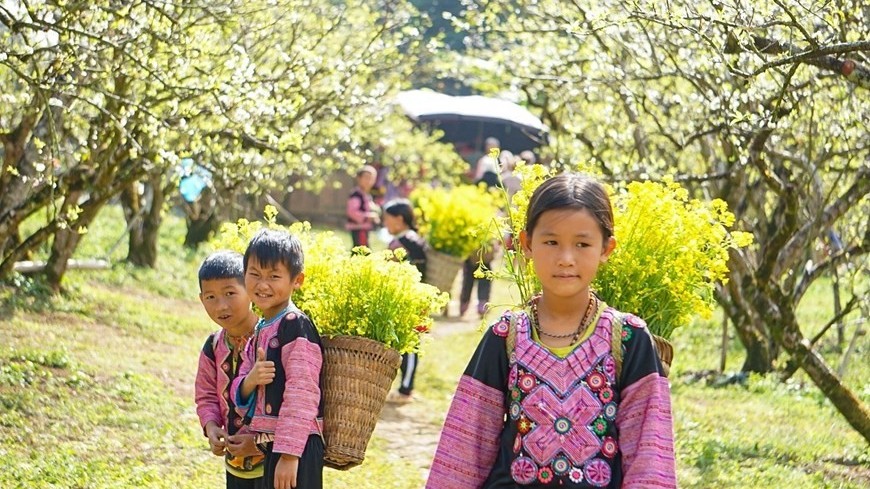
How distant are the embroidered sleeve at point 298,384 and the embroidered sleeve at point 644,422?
1.47 m

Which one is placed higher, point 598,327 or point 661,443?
point 598,327

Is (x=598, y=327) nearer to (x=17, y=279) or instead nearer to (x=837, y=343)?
(x=17, y=279)

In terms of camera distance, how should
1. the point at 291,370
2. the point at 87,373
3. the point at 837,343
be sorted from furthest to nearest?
the point at 837,343, the point at 87,373, the point at 291,370

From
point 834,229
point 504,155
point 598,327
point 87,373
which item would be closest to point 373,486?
point 87,373

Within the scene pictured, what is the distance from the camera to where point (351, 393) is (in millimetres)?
5125

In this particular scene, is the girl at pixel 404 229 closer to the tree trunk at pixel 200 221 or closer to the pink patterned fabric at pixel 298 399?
the pink patterned fabric at pixel 298 399

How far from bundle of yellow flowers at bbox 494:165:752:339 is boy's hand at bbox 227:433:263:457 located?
4.10ft

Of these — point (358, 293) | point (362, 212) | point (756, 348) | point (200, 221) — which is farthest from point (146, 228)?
point (358, 293)

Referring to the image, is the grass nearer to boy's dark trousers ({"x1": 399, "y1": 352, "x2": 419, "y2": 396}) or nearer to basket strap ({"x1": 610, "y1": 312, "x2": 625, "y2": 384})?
boy's dark trousers ({"x1": 399, "y1": 352, "x2": 419, "y2": 396})

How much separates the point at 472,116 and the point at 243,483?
26.3 meters

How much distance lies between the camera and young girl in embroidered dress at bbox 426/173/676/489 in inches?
149

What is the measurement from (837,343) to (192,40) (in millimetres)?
8583

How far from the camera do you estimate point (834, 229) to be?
42.4ft

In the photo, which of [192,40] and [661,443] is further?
[192,40]
